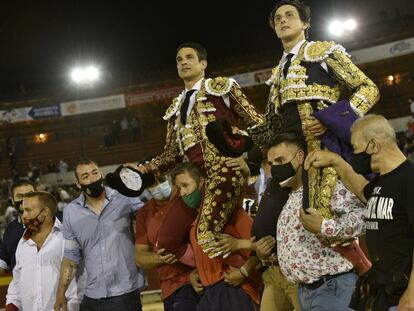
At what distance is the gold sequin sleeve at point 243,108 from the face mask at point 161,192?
62cm

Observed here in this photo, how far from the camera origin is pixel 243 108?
322cm

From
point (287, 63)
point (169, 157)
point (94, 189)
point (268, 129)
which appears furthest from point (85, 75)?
point (287, 63)

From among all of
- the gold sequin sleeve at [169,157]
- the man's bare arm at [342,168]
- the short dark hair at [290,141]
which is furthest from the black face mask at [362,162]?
the gold sequin sleeve at [169,157]

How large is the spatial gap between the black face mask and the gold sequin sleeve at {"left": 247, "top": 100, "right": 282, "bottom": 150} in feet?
2.67

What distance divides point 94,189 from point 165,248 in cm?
74

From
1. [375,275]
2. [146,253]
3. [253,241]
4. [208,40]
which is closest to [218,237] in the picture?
[253,241]

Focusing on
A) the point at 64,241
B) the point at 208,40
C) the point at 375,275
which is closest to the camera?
the point at 375,275

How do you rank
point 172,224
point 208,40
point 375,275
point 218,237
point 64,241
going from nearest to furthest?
point 375,275 < point 218,237 < point 172,224 < point 64,241 < point 208,40

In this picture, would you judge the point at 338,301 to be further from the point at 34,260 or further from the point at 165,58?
the point at 165,58

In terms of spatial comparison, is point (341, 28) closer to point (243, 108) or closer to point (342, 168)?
point (243, 108)

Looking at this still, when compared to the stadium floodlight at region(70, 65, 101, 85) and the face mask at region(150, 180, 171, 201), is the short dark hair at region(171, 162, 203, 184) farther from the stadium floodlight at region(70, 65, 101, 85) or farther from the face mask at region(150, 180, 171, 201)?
the stadium floodlight at region(70, 65, 101, 85)

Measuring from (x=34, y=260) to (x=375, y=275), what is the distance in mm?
2459

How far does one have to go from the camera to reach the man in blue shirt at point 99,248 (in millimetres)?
3691

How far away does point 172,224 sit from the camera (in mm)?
3229
